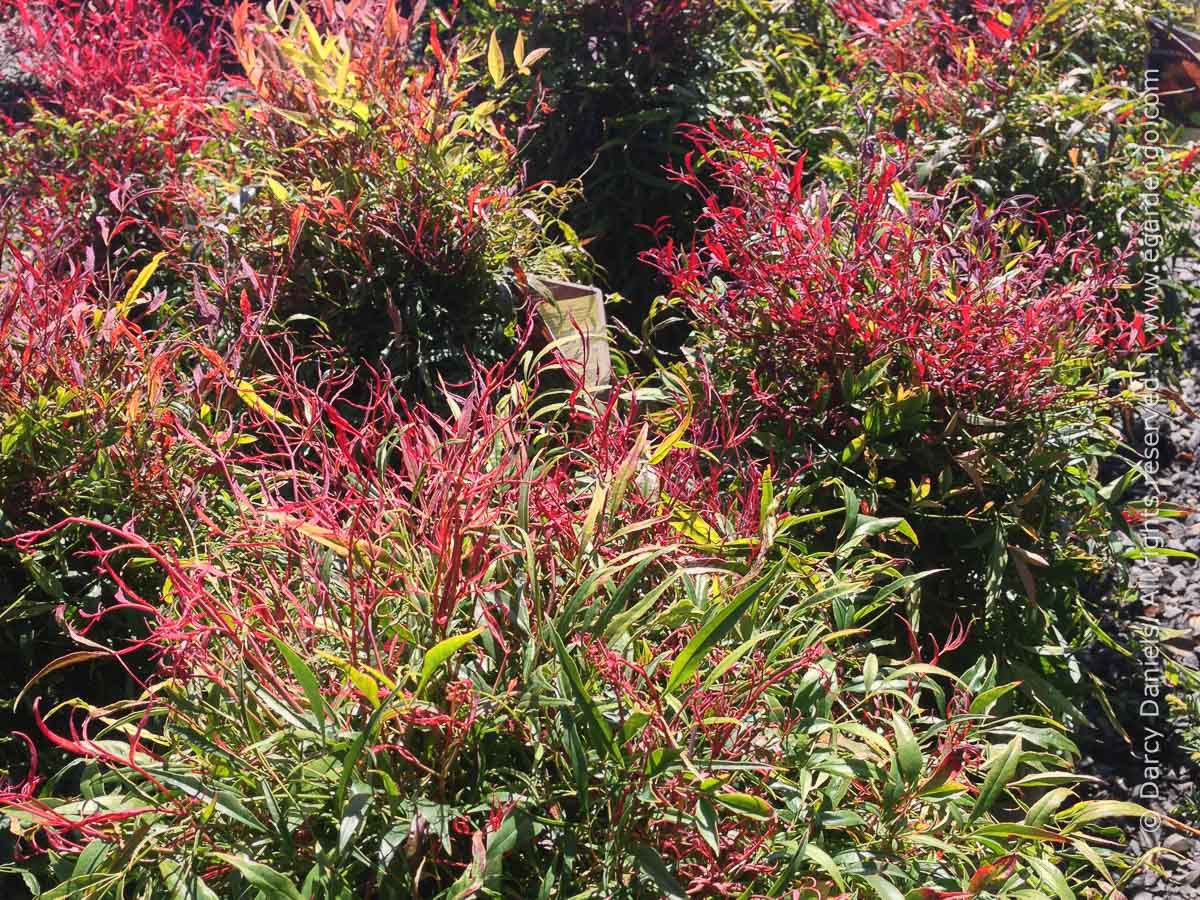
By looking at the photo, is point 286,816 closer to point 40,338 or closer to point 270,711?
point 270,711

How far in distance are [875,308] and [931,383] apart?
0.22 metres

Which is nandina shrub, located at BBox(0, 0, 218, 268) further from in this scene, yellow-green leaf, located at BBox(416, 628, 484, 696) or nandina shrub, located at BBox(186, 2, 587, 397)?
yellow-green leaf, located at BBox(416, 628, 484, 696)

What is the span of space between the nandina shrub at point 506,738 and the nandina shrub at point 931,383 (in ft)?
2.40

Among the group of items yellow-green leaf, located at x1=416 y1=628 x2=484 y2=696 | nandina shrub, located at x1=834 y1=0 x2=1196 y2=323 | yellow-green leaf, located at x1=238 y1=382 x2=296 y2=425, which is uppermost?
nandina shrub, located at x1=834 y1=0 x2=1196 y2=323

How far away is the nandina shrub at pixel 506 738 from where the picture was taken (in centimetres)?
141

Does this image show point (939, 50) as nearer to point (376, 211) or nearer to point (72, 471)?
point (376, 211)

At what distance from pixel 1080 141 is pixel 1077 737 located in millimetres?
1940

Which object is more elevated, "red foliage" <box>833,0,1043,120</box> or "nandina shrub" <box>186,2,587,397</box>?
"red foliage" <box>833,0,1043,120</box>

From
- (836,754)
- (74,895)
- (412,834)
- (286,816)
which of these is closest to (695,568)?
(836,754)

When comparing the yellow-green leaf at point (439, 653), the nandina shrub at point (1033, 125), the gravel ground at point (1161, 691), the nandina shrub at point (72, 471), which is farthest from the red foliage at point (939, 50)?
the yellow-green leaf at point (439, 653)

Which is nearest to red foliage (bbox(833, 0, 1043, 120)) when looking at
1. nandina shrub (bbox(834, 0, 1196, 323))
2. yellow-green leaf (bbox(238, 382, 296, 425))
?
nandina shrub (bbox(834, 0, 1196, 323))

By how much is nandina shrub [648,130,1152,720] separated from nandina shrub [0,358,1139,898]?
731mm

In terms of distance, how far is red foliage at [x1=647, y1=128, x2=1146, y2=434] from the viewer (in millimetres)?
2352

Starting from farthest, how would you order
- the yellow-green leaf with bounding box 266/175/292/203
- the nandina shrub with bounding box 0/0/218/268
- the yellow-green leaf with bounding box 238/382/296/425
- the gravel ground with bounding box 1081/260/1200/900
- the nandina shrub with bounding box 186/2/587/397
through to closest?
the nandina shrub with bounding box 0/0/218/268 < the nandina shrub with bounding box 186/2/587/397 < the yellow-green leaf with bounding box 266/175/292/203 < the gravel ground with bounding box 1081/260/1200/900 < the yellow-green leaf with bounding box 238/382/296/425
